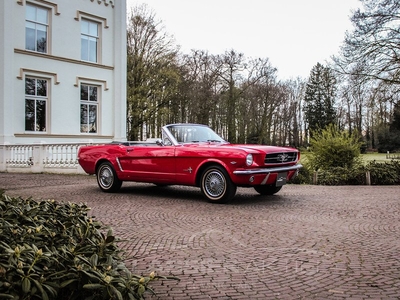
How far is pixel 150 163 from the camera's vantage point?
880 cm

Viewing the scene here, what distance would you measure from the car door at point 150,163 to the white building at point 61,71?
31.5 feet

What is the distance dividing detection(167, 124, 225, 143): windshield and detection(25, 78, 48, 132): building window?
502 inches

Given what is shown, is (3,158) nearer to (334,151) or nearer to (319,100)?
(334,151)

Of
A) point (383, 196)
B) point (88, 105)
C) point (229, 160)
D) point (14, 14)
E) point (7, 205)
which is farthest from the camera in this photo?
point (88, 105)

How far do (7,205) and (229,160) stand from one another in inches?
175

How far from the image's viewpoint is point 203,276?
11.5ft

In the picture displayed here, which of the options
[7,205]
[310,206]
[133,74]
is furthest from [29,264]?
[133,74]

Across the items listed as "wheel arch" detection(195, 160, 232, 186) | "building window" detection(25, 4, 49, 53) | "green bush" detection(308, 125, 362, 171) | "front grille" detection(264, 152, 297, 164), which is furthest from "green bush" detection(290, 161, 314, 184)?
"building window" detection(25, 4, 49, 53)

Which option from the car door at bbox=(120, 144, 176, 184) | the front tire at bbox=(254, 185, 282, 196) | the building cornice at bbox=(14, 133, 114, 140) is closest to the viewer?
the car door at bbox=(120, 144, 176, 184)

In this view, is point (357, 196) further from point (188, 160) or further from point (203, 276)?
point (203, 276)

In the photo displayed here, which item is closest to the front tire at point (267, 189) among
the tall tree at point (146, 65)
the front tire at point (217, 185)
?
the front tire at point (217, 185)

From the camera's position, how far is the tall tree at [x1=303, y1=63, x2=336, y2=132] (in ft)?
196

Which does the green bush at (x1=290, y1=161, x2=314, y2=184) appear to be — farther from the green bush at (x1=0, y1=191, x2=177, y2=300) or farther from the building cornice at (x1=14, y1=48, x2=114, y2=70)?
the building cornice at (x1=14, y1=48, x2=114, y2=70)

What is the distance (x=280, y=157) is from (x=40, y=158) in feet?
39.6
